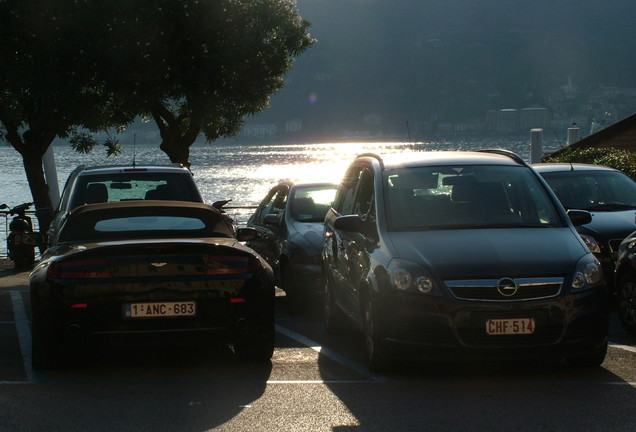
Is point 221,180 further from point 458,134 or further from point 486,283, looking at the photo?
point 486,283

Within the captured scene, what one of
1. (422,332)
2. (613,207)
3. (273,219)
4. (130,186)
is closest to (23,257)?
(130,186)

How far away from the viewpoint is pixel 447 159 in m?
10.1

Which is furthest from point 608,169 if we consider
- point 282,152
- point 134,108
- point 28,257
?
point 282,152

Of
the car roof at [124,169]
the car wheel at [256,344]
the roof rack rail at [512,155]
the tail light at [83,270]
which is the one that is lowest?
the car wheel at [256,344]

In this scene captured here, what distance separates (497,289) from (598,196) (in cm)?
733

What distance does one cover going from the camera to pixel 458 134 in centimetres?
17588

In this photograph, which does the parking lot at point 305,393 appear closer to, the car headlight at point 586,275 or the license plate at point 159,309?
the license plate at point 159,309

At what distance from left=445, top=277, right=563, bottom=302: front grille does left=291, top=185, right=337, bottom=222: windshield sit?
5.75 metres

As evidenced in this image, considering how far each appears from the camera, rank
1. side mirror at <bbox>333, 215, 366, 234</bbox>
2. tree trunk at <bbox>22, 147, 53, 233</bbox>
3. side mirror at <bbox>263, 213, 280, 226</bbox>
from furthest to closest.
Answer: tree trunk at <bbox>22, 147, 53, 233</bbox> < side mirror at <bbox>263, 213, 280, 226</bbox> < side mirror at <bbox>333, 215, 366, 234</bbox>

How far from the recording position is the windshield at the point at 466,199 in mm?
9258

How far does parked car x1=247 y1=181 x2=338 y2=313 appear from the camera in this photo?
12.9 metres

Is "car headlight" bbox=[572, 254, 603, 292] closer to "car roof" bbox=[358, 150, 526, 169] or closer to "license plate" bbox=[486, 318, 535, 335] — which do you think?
"license plate" bbox=[486, 318, 535, 335]

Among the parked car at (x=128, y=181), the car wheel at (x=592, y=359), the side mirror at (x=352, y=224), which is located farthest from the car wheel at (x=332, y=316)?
the parked car at (x=128, y=181)

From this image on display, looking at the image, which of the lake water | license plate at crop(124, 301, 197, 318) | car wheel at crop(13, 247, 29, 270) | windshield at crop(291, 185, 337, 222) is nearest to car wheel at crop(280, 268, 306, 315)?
windshield at crop(291, 185, 337, 222)
